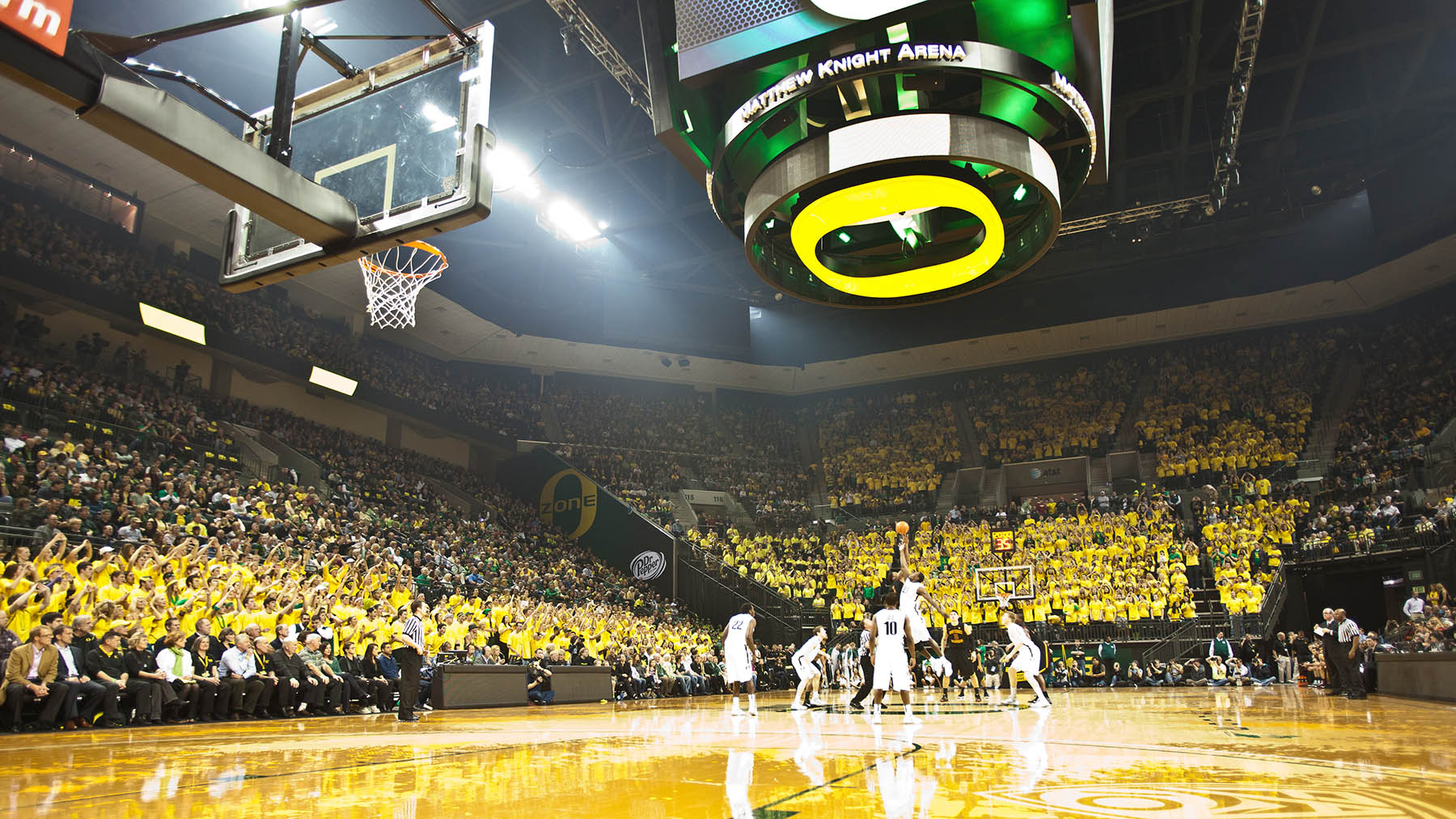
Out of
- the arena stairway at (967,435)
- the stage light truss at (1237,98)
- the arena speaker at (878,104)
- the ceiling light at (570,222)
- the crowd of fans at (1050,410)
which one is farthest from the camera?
the arena stairway at (967,435)

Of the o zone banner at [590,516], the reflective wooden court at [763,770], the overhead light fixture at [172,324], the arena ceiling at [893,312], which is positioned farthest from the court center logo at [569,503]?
the reflective wooden court at [763,770]

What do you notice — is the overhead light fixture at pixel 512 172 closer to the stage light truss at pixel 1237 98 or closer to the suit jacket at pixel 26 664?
the suit jacket at pixel 26 664

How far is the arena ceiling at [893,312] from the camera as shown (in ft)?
57.6

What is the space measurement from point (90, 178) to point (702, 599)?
1939 centimetres

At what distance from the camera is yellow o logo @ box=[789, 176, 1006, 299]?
25.9 ft

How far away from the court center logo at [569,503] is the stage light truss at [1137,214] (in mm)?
16700

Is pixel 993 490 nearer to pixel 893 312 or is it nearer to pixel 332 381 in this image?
pixel 893 312

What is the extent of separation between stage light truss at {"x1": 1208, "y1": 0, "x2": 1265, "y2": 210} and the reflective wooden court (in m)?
12.0

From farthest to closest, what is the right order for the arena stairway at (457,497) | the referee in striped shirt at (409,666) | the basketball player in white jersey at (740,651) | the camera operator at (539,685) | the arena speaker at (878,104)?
the arena stairway at (457,497), the camera operator at (539,685), the basketball player in white jersey at (740,651), the referee in striped shirt at (409,666), the arena speaker at (878,104)

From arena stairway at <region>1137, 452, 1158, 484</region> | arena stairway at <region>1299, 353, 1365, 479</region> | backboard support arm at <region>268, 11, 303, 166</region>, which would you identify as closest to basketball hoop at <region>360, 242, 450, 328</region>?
backboard support arm at <region>268, 11, 303, 166</region>

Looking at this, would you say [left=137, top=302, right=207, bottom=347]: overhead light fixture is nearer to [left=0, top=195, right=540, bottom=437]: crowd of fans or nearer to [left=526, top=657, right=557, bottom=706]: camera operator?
[left=0, top=195, right=540, bottom=437]: crowd of fans

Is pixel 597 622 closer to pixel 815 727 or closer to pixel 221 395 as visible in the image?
pixel 815 727

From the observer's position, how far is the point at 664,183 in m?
24.1

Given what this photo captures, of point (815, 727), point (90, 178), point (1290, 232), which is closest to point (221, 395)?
point (90, 178)
